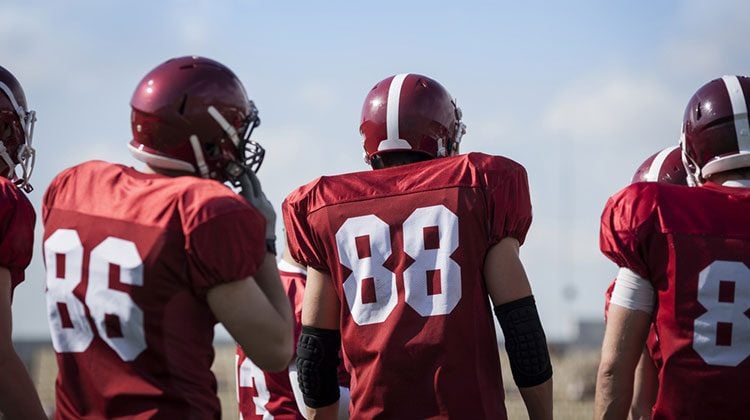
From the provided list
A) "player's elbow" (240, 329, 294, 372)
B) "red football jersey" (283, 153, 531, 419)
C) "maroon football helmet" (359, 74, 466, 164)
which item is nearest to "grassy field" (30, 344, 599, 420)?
"maroon football helmet" (359, 74, 466, 164)

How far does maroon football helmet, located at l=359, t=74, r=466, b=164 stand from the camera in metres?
4.91

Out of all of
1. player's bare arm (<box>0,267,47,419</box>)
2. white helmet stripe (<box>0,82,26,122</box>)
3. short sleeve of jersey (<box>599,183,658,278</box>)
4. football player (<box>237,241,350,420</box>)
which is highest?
white helmet stripe (<box>0,82,26,122</box>)

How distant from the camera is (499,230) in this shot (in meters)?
4.49

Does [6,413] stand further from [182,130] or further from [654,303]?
[654,303]

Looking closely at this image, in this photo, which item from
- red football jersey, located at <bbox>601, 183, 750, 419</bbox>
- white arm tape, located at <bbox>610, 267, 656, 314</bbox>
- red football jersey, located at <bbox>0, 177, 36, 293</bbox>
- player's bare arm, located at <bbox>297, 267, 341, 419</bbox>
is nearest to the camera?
red football jersey, located at <bbox>601, 183, 750, 419</bbox>

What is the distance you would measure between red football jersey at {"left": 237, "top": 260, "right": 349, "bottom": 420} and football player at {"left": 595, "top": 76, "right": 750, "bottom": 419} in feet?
A: 5.06

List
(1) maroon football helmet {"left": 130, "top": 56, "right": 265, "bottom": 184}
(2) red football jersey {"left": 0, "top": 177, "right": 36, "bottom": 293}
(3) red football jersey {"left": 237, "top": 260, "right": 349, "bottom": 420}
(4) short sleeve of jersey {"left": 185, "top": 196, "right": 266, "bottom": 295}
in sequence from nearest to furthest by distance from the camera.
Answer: (4) short sleeve of jersey {"left": 185, "top": 196, "right": 266, "bottom": 295} < (1) maroon football helmet {"left": 130, "top": 56, "right": 265, "bottom": 184} < (2) red football jersey {"left": 0, "top": 177, "right": 36, "bottom": 293} < (3) red football jersey {"left": 237, "top": 260, "right": 349, "bottom": 420}

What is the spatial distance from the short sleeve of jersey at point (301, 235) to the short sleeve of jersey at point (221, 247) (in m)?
A: 0.98

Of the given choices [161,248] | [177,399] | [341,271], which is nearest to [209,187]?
[161,248]

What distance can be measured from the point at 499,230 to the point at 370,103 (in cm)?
93

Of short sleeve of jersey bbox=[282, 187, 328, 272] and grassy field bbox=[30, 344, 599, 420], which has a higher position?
short sleeve of jersey bbox=[282, 187, 328, 272]

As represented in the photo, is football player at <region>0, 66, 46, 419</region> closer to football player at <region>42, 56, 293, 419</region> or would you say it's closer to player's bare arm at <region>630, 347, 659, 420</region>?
football player at <region>42, 56, 293, 419</region>

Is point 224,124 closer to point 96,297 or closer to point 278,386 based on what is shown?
point 96,297

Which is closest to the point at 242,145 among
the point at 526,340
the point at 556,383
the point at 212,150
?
the point at 212,150
